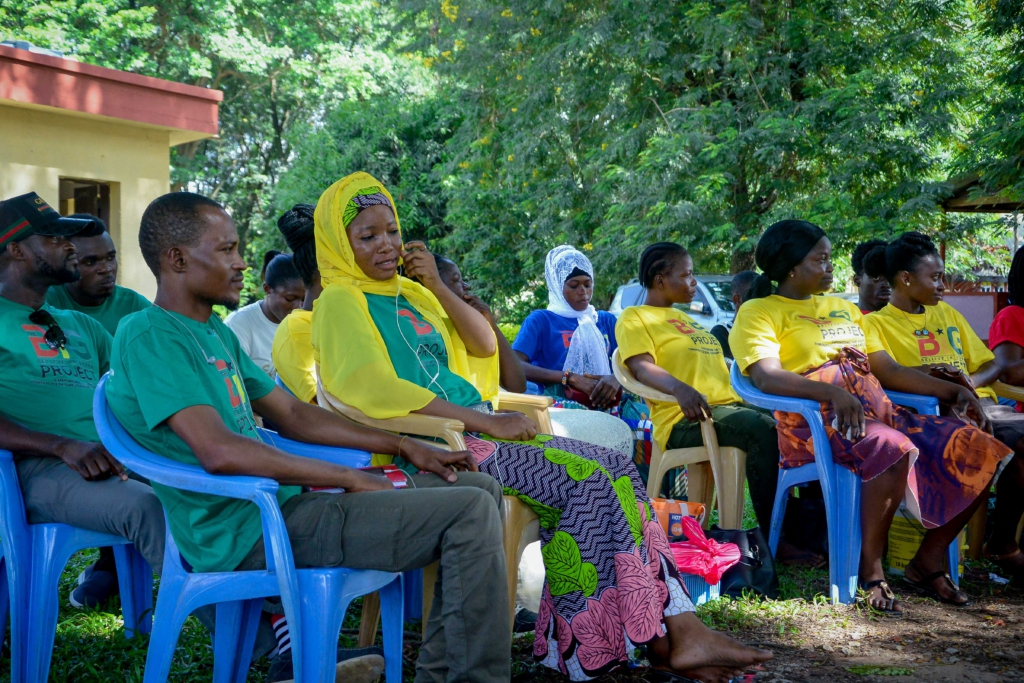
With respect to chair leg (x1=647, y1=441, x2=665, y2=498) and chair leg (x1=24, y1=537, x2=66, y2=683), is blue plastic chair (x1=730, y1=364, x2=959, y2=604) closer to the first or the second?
chair leg (x1=647, y1=441, x2=665, y2=498)

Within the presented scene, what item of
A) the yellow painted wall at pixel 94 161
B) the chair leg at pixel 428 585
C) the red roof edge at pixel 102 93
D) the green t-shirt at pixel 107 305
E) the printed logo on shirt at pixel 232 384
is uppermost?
the red roof edge at pixel 102 93

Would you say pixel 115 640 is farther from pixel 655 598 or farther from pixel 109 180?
pixel 109 180

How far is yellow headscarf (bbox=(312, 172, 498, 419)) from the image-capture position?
3.00 metres

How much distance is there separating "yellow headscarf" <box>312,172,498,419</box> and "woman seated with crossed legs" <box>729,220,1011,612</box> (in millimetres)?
1568

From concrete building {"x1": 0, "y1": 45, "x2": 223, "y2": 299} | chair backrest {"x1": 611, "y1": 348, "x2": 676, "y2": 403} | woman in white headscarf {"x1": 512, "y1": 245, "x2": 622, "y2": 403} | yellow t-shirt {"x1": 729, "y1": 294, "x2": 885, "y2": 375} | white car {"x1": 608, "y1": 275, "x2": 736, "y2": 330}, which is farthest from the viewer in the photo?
white car {"x1": 608, "y1": 275, "x2": 736, "y2": 330}

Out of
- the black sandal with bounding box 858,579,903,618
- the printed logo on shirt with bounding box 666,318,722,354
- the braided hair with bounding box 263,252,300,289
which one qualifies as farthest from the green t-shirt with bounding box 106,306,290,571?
the printed logo on shirt with bounding box 666,318,722,354

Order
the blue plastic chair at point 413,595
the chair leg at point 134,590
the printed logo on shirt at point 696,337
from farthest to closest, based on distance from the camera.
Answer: the printed logo on shirt at point 696,337, the blue plastic chair at point 413,595, the chair leg at point 134,590

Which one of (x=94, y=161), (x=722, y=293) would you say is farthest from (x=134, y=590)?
(x=722, y=293)

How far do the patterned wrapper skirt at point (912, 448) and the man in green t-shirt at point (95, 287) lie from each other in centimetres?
282

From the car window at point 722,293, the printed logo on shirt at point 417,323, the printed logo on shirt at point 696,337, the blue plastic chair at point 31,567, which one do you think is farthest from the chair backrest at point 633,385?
the car window at point 722,293

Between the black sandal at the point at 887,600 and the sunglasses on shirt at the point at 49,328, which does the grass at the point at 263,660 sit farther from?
the sunglasses on shirt at the point at 49,328

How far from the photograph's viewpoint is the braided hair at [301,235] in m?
3.88

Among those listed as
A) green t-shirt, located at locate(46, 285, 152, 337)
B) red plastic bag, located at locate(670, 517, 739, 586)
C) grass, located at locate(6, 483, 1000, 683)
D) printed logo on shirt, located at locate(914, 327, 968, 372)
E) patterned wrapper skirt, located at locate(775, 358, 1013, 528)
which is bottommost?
grass, located at locate(6, 483, 1000, 683)

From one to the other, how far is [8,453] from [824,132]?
1032 centimetres
